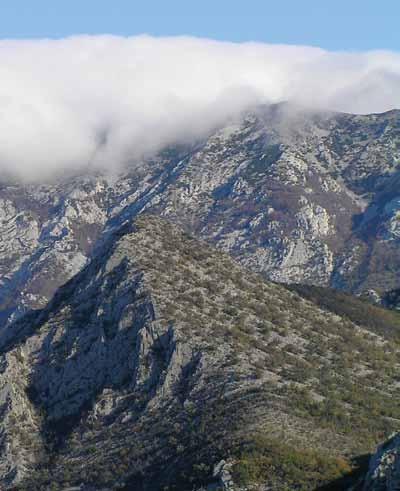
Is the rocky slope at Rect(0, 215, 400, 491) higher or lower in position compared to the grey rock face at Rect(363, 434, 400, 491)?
higher

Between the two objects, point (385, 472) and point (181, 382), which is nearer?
point (385, 472)

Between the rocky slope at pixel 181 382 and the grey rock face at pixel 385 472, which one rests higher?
the rocky slope at pixel 181 382

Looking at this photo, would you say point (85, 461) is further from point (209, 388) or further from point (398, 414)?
point (398, 414)

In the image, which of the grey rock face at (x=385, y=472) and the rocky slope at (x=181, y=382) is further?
the rocky slope at (x=181, y=382)

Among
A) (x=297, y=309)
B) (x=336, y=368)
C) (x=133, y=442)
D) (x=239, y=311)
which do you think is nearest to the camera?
(x=133, y=442)

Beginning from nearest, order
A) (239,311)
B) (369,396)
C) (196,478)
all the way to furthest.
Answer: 1. (196,478)
2. (369,396)
3. (239,311)

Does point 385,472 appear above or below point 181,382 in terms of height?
below

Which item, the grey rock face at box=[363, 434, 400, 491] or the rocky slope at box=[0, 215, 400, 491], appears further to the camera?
the rocky slope at box=[0, 215, 400, 491]

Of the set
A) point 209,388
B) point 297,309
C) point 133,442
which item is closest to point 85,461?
point 133,442
